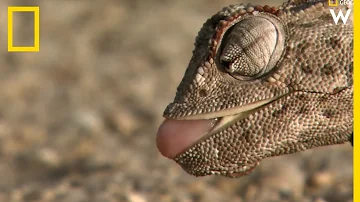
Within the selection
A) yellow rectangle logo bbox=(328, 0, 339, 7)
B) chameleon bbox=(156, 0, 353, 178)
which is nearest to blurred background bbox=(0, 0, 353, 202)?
chameleon bbox=(156, 0, 353, 178)

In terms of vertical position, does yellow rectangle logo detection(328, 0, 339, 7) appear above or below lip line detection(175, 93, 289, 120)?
above

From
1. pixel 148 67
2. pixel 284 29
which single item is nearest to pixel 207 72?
pixel 284 29

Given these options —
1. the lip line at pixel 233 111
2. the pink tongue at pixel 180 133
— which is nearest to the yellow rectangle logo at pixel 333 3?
the lip line at pixel 233 111

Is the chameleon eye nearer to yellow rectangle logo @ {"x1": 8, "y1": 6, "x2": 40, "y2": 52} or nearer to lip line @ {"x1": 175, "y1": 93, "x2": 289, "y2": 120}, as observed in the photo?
lip line @ {"x1": 175, "y1": 93, "x2": 289, "y2": 120}

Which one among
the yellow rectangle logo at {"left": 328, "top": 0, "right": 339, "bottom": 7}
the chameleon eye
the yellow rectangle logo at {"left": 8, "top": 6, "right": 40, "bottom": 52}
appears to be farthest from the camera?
the yellow rectangle logo at {"left": 8, "top": 6, "right": 40, "bottom": 52}

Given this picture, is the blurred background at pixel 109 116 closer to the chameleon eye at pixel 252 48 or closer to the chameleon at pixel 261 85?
the chameleon at pixel 261 85

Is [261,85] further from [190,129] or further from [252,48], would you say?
[190,129]

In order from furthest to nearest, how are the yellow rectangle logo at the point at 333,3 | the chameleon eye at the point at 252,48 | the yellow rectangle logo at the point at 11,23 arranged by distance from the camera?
the yellow rectangle logo at the point at 11,23
the yellow rectangle logo at the point at 333,3
the chameleon eye at the point at 252,48

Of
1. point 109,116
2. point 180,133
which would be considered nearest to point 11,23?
point 109,116
